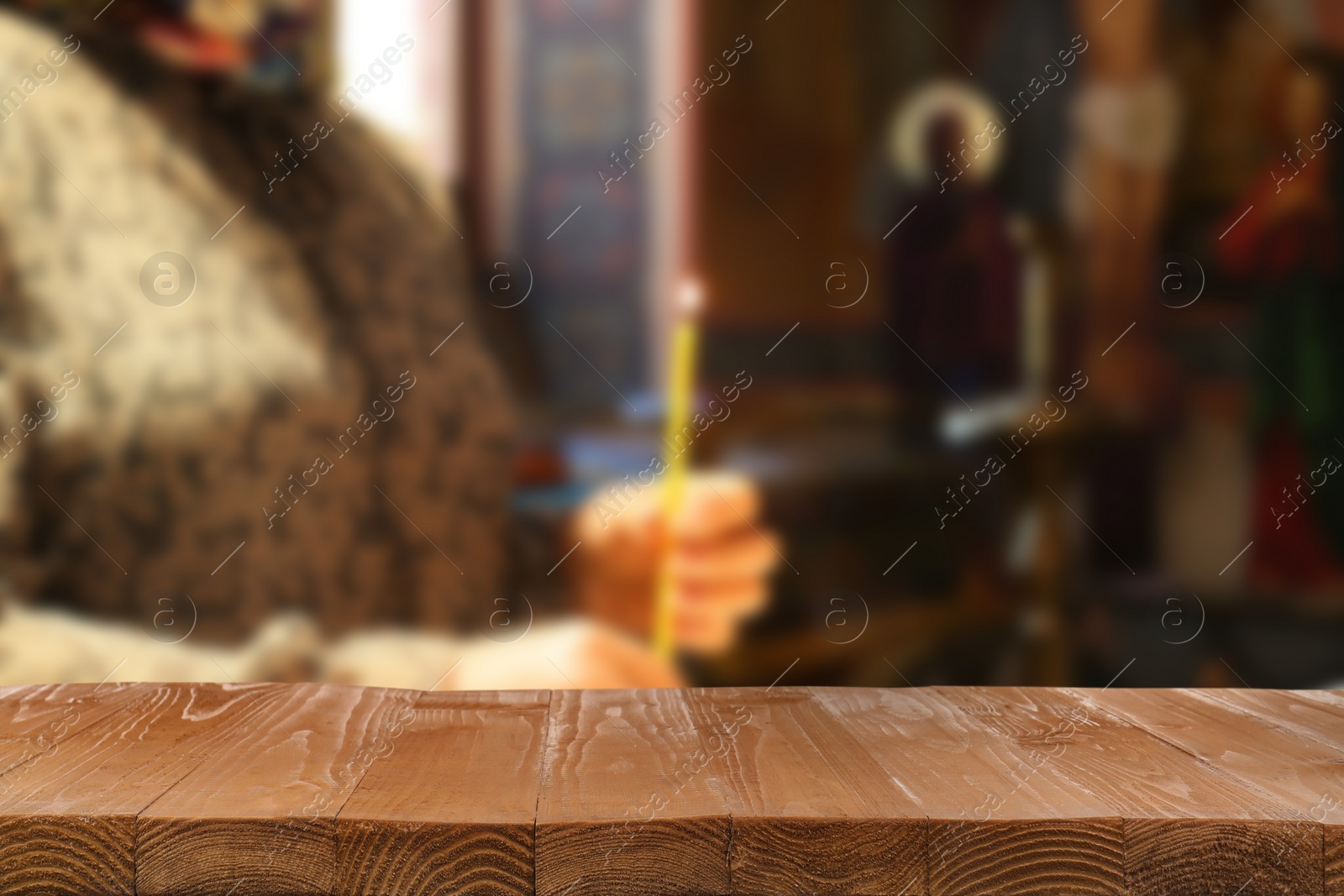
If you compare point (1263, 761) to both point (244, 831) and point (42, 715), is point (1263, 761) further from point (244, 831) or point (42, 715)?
point (42, 715)

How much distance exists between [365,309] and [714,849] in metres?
1.02

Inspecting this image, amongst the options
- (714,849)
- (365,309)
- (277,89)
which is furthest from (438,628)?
(714,849)

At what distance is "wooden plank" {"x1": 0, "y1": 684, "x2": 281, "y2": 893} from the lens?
564mm

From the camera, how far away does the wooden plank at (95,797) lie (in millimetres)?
564

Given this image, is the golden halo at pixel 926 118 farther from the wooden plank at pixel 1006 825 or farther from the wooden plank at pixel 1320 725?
the wooden plank at pixel 1006 825

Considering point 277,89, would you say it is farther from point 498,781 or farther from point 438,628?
point 498,781

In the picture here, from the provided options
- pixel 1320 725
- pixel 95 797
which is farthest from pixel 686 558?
pixel 95 797

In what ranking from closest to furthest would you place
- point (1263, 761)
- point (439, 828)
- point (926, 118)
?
1. point (439, 828)
2. point (1263, 761)
3. point (926, 118)

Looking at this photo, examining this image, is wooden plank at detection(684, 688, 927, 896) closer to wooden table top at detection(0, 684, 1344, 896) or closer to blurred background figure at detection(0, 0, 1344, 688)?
wooden table top at detection(0, 684, 1344, 896)

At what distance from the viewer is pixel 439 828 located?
56cm

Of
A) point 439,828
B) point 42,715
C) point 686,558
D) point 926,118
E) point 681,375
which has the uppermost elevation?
point 926,118

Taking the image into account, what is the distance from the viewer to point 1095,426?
1396 mm

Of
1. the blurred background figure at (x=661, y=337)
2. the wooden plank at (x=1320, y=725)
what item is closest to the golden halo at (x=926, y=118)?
the blurred background figure at (x=661, y=337)

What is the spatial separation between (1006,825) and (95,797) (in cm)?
49
